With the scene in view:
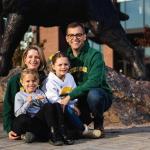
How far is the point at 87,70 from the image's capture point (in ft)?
15.5

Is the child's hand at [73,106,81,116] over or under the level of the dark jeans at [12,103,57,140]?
over

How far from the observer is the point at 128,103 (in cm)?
753

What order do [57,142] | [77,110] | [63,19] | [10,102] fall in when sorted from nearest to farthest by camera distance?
[57,142]
[77,110]
[10,102]
[63,19]

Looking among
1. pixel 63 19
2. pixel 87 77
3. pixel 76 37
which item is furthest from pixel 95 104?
pixel 63 19

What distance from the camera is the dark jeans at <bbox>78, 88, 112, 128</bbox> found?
4.59 metres

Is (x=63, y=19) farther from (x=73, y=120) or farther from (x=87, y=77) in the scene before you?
(x=73, y=120)

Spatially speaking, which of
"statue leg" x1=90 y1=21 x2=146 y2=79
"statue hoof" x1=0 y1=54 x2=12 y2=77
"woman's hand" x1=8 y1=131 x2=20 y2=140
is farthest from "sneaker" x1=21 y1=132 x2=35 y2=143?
"statue leg" x1=90 y1=21 x2=146 y2=79

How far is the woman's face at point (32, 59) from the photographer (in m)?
4.64

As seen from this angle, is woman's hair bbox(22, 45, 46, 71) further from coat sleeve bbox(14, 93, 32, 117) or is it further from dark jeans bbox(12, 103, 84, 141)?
dark jeans bbox(12, 103, 84, 141)

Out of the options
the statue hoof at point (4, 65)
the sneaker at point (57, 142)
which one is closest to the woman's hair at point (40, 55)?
the sneaker at point (57, 142)

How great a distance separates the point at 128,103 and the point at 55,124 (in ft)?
10.9

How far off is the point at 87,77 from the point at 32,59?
546 mm

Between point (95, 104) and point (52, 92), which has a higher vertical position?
point (52, 92)

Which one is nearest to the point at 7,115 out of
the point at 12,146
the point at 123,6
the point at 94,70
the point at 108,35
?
the point at 12,146
